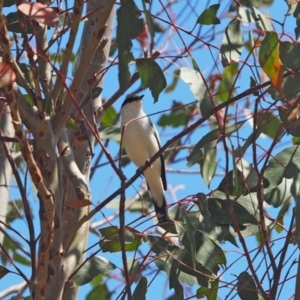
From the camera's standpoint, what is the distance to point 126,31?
2150mm

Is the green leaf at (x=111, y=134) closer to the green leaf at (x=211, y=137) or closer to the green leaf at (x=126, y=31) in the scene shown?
the green leaf at (x=211, y=137)

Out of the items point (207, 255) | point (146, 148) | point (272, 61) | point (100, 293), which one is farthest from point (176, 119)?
point (272, 61)

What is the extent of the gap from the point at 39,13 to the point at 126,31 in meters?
0.30

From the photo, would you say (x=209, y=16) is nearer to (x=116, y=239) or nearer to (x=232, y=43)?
(x=232, y=43)

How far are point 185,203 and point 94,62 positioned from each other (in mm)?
673

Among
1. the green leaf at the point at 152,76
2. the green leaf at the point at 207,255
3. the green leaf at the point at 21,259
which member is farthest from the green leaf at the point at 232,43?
the green leaf at the point at 21,259

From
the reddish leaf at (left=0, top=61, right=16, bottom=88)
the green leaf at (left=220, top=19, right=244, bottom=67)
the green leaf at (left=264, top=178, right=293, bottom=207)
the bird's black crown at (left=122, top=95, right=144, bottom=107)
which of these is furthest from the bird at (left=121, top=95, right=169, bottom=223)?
the reddish leaf at (left=0, top=61, right=16, bottom=88)

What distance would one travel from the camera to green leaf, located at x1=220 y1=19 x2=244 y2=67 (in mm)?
2327

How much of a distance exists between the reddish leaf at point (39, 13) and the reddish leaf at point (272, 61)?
0.49 metres

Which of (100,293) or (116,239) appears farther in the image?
(100,293)

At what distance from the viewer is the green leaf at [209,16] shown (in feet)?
7.63

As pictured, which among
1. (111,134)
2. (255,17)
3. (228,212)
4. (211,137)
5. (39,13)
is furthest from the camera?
(111,134)

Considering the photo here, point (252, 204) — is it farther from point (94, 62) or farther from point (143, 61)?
point (94, 62)

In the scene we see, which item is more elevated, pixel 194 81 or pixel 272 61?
pixel 194 81
